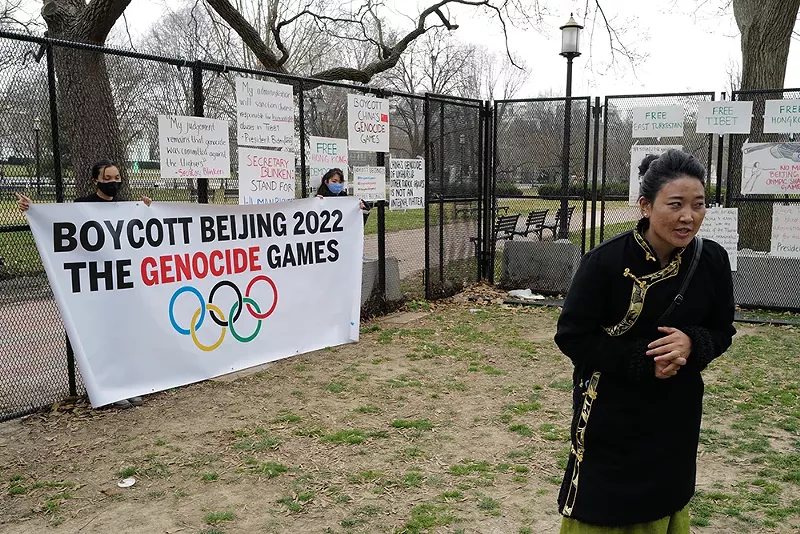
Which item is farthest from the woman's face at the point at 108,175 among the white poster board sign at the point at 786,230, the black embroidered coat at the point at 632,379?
the white poster board sign at the point at 786,230

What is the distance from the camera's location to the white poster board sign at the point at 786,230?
8.54m

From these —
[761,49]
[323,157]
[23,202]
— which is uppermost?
[761,49]

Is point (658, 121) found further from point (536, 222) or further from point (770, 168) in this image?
point (536, 222)

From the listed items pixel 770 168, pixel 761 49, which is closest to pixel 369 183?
pixel 770 168

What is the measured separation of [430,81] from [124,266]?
30134 mm

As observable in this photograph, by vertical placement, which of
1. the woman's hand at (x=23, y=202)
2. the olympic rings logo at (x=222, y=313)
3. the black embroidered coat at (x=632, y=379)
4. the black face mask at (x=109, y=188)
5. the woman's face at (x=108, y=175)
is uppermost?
the woman's face at (x=108, y=175)

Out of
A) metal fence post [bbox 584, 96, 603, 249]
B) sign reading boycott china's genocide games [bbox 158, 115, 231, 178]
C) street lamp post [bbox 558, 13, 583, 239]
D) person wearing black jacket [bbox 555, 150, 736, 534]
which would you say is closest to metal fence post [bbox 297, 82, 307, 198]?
sign reading boycott china's genocide games [bbox 158, 115, 231, 178]

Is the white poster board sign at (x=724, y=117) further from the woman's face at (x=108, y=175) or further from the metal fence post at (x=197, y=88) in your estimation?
the woman's face at (x=108, y=175)

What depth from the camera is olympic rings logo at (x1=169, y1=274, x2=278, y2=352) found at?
19.1 feet

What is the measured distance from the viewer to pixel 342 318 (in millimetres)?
7555

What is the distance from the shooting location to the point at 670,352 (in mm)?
2090

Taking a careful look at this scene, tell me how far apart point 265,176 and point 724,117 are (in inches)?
233

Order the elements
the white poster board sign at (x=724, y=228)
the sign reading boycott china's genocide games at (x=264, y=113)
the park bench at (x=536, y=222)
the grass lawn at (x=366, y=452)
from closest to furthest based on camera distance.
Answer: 1. the grass lawn at (x=366, y=452)
2. the sign reading boycott china's genocide games at (x=264, y=113)
3. the white poster board sign at (x=724, y=228)
4. the park bench at (x=536, y=222)

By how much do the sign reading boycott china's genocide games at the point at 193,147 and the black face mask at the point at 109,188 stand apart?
45cm
